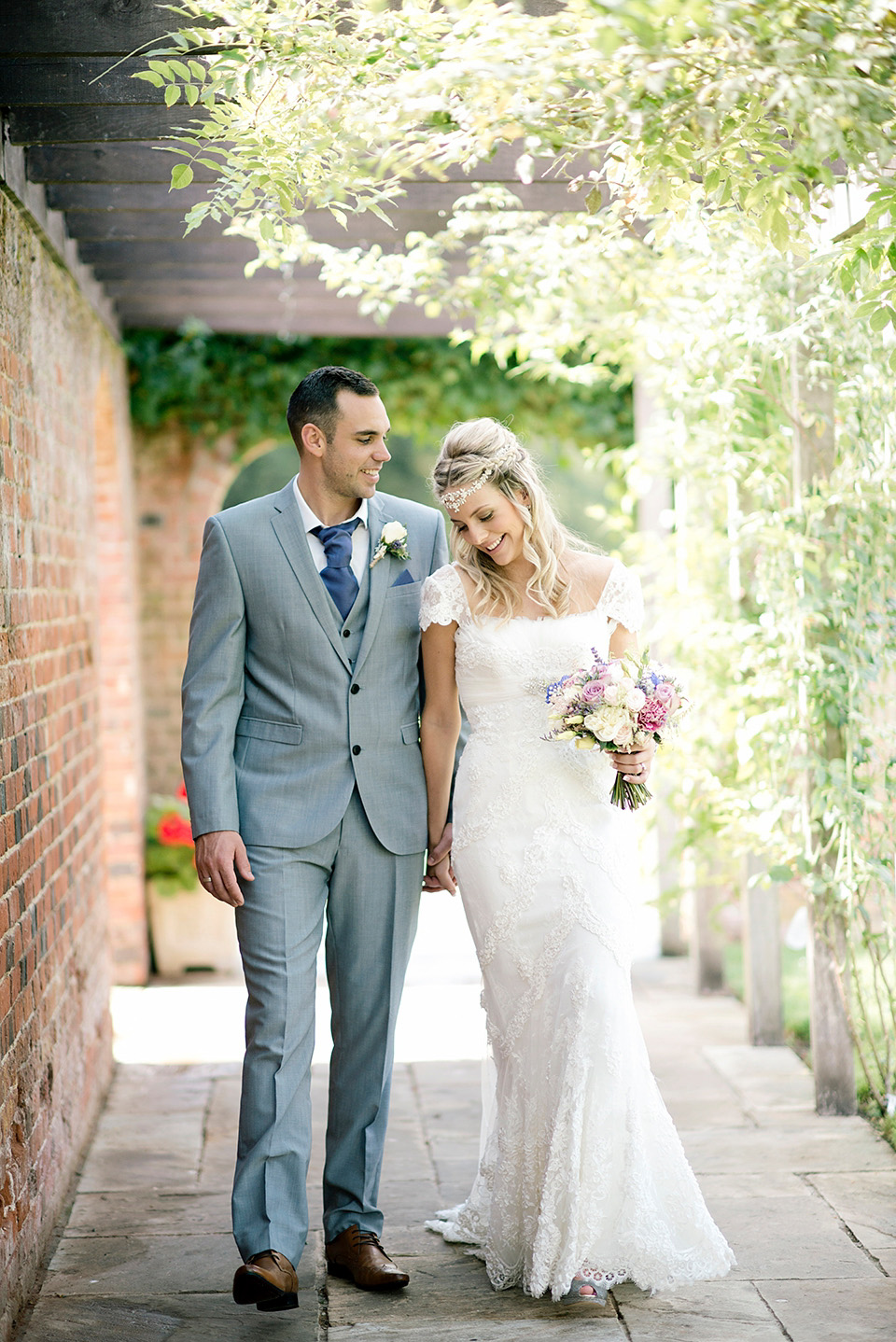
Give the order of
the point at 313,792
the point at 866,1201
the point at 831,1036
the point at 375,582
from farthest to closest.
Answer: the point at 831,1036 < the point at 866,1201 < the point at 375,582 < the point at 313,792

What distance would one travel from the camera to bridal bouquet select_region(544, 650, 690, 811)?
122 inches

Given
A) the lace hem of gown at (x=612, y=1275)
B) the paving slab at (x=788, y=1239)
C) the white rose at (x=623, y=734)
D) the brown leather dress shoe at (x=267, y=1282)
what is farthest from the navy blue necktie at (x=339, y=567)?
the paving slab at (x=788, y=1239)

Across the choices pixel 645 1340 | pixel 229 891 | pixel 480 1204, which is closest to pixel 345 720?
pixel 229 891

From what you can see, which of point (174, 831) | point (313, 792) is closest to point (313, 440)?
point (313, 792)

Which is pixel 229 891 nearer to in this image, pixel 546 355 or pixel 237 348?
pixel 546 355

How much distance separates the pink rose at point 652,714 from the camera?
3154 millimetres

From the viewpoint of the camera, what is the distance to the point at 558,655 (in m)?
3.40

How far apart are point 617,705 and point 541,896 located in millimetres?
510

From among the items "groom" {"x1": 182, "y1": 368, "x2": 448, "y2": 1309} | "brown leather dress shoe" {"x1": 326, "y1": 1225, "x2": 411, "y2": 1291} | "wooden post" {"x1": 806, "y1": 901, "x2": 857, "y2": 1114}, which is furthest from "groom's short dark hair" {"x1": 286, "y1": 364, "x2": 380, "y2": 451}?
"wooden post" {"x1": 806, "y1": 901, "x2": 857, "y2": 1114}

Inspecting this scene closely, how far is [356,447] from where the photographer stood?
336cm

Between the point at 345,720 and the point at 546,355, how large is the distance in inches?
104

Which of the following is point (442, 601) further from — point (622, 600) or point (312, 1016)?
point (312, 1016)

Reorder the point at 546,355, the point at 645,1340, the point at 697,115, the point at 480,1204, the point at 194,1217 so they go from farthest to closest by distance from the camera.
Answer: the point at 546,355
the point at 194,1217
the point at 480,1204
the point at 645,1340
the point at 697,115

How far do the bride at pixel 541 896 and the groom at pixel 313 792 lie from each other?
0.14 m
